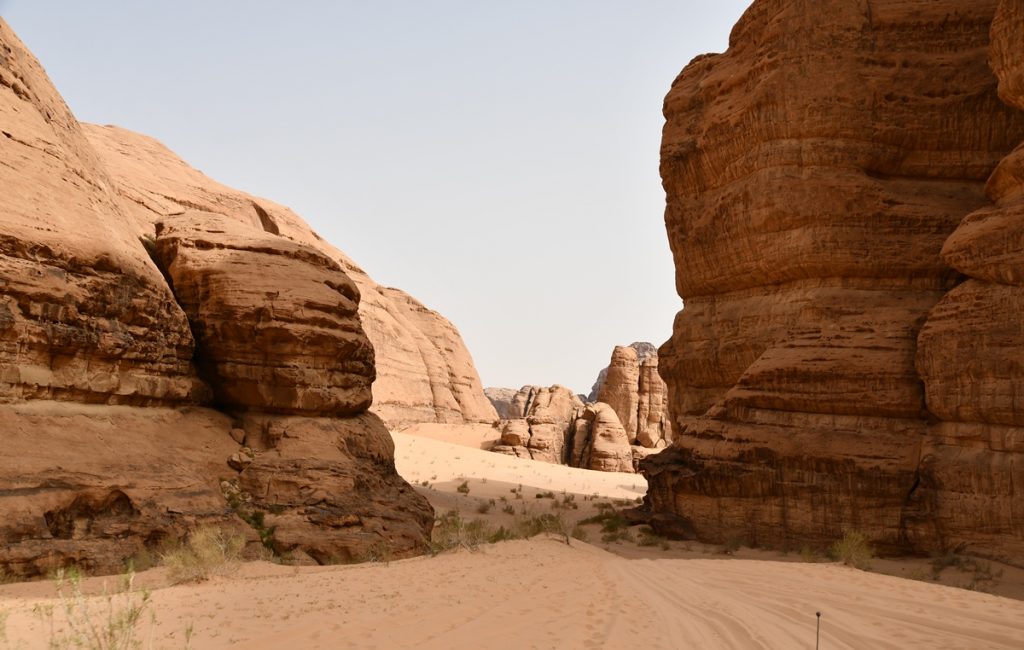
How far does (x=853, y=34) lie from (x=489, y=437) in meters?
29.6

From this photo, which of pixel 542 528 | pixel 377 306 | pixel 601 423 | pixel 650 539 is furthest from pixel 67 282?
pixel 377 306

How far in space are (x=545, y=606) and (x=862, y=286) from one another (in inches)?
429

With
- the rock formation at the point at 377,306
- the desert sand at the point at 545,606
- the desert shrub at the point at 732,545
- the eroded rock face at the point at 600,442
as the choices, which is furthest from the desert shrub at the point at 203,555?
the eroded rock face at the point at 600,442

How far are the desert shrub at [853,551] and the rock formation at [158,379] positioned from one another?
269 inches

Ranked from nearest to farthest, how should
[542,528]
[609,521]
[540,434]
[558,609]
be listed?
1. [558,609]
2. [542,528]
3. [609,521]
4. [540,434]

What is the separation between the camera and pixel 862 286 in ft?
46.1

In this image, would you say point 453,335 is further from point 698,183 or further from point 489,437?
point 698,183

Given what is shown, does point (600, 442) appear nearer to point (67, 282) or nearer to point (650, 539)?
point (650, 539)

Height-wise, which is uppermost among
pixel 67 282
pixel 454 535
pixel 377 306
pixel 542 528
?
pixel 377 306

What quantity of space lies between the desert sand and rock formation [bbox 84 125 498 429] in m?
9.09

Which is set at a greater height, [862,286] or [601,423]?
[862,286]

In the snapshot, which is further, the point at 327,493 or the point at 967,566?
the point at 327,493

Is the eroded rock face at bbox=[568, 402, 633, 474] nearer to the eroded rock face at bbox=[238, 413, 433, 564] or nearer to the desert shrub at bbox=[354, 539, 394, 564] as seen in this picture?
the eroded rock face at bbox=[238, 413, 433, 564]

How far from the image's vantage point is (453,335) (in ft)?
174
